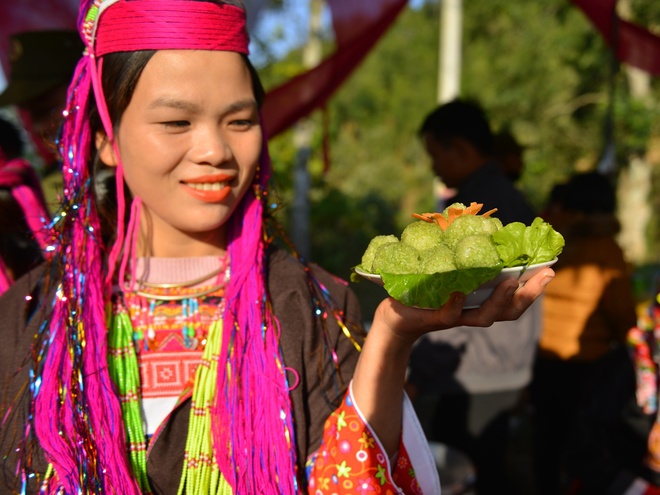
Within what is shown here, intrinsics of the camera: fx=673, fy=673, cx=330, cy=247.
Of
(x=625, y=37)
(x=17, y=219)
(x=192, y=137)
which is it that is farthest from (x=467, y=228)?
(x=625, y=37)

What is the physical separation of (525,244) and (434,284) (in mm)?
164

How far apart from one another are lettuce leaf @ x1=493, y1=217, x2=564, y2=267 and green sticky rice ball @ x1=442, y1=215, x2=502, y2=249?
0.06ft

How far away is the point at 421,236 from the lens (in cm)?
107

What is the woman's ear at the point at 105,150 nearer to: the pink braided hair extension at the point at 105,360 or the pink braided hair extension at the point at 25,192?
the pink braided hair extension at the point at 105,360

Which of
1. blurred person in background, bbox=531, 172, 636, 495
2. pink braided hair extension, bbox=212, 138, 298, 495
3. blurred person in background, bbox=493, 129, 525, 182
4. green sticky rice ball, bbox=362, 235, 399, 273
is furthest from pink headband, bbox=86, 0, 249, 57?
blurred person in background, bbox=493, 129, 525, 182

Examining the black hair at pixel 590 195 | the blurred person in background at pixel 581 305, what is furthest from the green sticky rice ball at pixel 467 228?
the black hair at pixel 590 195

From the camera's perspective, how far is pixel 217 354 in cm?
141

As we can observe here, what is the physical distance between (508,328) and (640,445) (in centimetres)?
111

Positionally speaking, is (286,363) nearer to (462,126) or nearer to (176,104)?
(176,104)

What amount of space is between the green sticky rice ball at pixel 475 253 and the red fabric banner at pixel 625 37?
134 inches

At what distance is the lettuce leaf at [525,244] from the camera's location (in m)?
1.03

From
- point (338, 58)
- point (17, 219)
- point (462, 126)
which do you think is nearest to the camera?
point (17, 219)

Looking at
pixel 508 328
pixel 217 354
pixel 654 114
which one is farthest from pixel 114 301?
pixel 654 114

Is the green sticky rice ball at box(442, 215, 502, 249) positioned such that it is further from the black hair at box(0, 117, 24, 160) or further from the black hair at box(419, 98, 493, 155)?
the black hair at box(0, 117, 24, 160)
